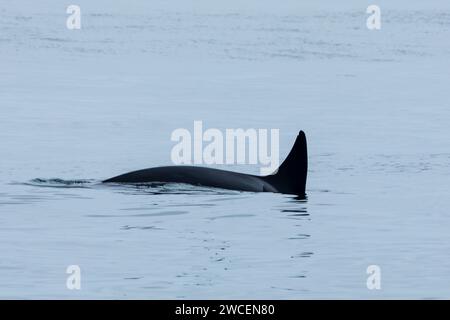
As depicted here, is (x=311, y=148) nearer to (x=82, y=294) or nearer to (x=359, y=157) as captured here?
(x=359, y=157)

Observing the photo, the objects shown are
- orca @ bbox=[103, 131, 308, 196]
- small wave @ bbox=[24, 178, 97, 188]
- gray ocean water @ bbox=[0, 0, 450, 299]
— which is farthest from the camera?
small wave @ bbox=[24, 178, 97, 188]

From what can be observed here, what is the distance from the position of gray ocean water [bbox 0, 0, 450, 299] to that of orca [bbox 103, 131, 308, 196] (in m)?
0.31

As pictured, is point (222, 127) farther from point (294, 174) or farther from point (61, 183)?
point (294, 174)

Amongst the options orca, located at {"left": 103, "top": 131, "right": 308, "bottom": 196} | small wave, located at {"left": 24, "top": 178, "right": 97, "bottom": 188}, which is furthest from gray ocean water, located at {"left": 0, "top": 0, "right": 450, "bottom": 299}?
orca, located at {"left": 103, "top": 131, "right": 308, "bottom": 196}

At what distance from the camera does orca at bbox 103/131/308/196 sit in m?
22.6

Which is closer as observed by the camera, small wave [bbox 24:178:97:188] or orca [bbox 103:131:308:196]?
orca [bbox 103:131:308:196]

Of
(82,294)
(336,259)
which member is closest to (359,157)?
(336,259)

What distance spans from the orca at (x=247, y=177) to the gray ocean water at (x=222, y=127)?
31 centimetres

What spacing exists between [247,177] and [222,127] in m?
9.93

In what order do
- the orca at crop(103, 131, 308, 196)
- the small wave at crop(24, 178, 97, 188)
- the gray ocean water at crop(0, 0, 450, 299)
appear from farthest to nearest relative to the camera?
1. the small wave at crop(24, 178, 97, 188)
2. the orca at crop(103, 131, 308, 196)
3. the gray ocean water at crop(0, 0, 450, 299)

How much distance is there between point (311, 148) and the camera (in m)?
30.3

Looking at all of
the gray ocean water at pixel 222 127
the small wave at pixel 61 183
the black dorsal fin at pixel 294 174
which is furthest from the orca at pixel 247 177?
the small wave at pixel 61 183

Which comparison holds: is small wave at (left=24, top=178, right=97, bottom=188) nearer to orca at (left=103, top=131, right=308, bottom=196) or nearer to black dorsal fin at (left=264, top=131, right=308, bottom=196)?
orca at (left=103, top=131, right=308, bottom=196)

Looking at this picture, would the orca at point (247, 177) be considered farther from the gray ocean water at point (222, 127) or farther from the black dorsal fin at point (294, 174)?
the gray ocean water at point (222, 127)
